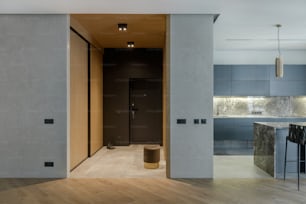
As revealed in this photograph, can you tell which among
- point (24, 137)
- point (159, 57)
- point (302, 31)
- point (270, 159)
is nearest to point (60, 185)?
point (24, 137)

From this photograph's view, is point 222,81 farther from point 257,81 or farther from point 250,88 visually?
point 257,81

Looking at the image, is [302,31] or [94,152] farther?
[94,152]

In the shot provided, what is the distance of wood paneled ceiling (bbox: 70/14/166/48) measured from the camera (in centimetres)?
499

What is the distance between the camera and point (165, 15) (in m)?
4.79

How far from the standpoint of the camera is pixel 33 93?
4.71 meters

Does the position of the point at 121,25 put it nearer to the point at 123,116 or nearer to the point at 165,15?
the point at 165,15

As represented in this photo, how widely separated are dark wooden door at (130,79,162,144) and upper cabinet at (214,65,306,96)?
1.88 m

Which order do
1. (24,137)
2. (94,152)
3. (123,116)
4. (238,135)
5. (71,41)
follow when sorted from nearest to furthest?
(24,137)
(71,41)
(94,152)
(238,135)
(123,116)

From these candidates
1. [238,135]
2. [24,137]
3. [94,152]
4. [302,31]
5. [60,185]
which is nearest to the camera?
[60,185]

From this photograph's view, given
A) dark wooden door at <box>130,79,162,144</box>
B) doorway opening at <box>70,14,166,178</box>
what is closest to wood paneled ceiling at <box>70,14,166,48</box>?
doorway opening at <box>70,14,166,178</box>

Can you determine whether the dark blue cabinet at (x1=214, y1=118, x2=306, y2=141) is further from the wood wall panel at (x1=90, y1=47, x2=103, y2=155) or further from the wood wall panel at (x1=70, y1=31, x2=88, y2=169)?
the wood wall panel at (x1=70, y1=31, x2=88, y2=169)

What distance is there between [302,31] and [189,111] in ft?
10.9

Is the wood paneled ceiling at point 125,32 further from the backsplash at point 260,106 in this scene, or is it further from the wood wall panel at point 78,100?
the backsplash at point 260,106

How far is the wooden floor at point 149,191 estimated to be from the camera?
3.68m
